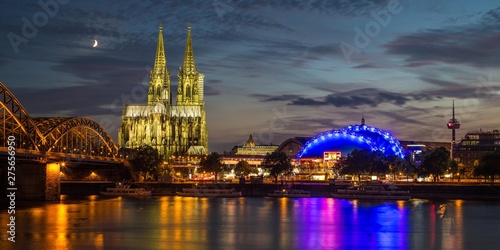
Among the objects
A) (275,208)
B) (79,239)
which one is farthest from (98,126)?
(79,239)

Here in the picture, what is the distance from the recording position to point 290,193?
465ft

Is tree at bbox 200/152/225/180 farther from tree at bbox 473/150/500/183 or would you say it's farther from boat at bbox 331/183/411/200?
tree at bbox 473/150/500/183

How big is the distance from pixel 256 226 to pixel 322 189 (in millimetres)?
67188

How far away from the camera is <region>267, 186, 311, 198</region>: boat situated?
460 feet

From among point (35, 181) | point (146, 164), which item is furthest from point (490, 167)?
point (35, 181)

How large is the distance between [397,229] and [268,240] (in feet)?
52.3

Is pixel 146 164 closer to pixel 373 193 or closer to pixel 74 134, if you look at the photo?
pixel 74 134

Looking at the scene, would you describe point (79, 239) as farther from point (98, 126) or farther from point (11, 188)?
point (98, 126)

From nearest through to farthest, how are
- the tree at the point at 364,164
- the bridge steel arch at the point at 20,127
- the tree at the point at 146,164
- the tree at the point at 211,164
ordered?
1. the bridge steel arch at the point at 20,127
2. the tree at the point at 146,164
3. the tree at the point at 364,164
4. the tree at the point at 211,164

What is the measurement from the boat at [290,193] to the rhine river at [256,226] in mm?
26054

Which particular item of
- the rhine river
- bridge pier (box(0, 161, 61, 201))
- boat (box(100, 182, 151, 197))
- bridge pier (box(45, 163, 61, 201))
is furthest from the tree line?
bridge pier (box(0, 161, 61, 201))

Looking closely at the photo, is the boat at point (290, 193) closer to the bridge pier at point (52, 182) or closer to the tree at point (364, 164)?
the tree at point (364, 164)

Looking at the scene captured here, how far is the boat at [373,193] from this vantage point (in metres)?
131

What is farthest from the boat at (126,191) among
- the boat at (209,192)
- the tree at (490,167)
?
the tree at (490,167)
